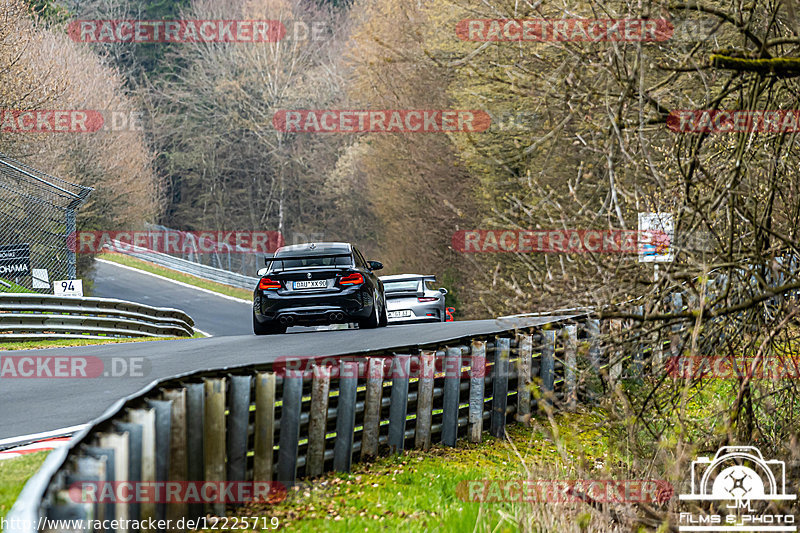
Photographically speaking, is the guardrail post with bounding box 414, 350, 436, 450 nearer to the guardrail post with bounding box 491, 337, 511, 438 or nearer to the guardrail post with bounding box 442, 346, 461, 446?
the guardrail post with bounding box 442, 346, 461, 446

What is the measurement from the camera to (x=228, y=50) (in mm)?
68938

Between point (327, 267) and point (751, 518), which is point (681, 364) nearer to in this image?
point (751, 518)

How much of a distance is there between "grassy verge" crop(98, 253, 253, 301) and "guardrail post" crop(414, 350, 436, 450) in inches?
1674

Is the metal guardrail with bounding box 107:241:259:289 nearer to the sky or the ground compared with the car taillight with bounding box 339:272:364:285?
nearer to the ground

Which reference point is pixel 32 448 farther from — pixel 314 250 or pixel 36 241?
pixel 36 241

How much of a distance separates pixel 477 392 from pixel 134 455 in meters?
5.86

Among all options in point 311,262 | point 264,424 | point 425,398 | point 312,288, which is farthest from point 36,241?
point 264,424

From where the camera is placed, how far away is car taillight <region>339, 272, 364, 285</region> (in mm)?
17219

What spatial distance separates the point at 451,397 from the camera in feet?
34.6

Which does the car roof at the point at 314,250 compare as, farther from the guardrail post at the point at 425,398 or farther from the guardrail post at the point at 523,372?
the guardrail post at the point at 425,398

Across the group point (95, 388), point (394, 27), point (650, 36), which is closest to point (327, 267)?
point (95, 388)

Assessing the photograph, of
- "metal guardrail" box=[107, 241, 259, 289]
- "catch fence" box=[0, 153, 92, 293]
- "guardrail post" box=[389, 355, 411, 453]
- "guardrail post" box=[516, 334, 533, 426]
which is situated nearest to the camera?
"guardrail post" box=[389, 355, 411, 453]

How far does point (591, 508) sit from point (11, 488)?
412 cm

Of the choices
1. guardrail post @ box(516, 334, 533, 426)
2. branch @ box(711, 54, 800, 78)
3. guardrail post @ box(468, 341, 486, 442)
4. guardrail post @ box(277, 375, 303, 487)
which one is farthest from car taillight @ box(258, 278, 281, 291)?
branch @ box(711, 54, 800, 78)
